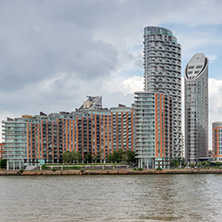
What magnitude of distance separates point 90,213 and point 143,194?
1203 inches

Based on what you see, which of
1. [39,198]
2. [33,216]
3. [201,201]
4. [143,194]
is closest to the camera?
[33,216]

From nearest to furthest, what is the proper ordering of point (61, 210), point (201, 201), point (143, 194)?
point (61, 210) → point (201, 201) → point (143, 194)

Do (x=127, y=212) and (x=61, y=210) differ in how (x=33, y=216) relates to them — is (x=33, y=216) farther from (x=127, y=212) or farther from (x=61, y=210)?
(x=127, y=212)

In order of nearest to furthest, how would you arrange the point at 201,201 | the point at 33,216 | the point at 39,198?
the point at 33,216 < the point at 201,201 < the point at 39,198

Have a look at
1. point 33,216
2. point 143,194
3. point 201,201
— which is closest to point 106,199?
point 143,194

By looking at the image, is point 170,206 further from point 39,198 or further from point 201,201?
point 39,198

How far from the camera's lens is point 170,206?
7275cm

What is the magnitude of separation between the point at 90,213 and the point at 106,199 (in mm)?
19463

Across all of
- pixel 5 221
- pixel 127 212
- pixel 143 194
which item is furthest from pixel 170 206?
pixel 5 221

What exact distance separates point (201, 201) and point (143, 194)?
16160 millimetres

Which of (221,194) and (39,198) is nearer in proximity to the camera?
(39,198)

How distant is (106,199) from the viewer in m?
84.5

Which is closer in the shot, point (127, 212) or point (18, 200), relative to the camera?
point (127, 212)

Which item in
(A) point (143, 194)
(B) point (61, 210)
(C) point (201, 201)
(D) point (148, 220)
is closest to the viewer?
(D) point (148, 220)
